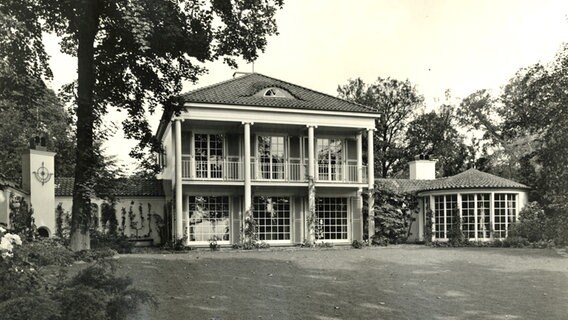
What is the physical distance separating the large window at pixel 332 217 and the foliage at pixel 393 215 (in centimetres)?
167

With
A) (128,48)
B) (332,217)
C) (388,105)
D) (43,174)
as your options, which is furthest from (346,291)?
(388,105)

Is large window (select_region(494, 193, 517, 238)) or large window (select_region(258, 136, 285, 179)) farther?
large window (select_region(258, 136, 285, 179))

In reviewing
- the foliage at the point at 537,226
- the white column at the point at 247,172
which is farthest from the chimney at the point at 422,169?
the white column at the point at 247,172

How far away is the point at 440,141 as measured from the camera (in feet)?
140

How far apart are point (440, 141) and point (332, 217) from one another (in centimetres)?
2293

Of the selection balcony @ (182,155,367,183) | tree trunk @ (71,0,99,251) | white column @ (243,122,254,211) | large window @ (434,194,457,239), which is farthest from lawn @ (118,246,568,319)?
large window @ (434,194,457,239)

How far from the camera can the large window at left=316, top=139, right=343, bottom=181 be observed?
2305cm

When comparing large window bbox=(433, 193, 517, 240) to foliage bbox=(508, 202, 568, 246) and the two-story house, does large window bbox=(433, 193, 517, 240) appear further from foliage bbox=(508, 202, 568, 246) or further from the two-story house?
the two-story house

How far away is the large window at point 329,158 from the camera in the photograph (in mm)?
23047

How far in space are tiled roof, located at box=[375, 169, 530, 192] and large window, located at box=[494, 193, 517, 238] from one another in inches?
21.2

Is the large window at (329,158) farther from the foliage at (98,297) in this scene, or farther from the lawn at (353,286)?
the foliage at (98,297)

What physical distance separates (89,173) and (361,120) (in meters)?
12.8

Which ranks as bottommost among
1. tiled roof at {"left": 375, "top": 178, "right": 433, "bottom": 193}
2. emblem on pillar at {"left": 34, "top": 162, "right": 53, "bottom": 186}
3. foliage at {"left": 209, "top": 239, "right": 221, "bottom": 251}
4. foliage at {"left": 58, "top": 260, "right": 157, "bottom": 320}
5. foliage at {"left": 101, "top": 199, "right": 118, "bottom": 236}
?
foliage at {"left": 209, "top": 239, "right": 221, "bottom": 251}

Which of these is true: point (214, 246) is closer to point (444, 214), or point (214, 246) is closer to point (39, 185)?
point (39, 185)
